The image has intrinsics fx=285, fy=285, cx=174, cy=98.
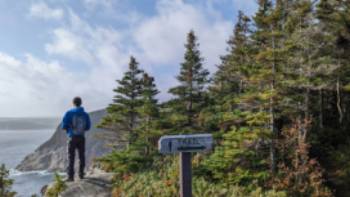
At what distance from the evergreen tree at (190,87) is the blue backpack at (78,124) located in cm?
626

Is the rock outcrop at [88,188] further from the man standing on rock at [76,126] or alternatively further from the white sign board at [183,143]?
the white sign board at [183,143]

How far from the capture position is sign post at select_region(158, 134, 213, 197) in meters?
2.92

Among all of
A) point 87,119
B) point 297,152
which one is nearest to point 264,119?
point 297,152

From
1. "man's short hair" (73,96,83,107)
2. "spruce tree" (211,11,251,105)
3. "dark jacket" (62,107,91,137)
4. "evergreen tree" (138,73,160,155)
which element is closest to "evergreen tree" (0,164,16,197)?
"dark jacket" (62,107,91,137)

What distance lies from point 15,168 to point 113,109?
215 feet

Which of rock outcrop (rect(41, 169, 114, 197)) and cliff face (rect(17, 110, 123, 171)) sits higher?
rock outcrop (rect(41, 169, 114, 197))

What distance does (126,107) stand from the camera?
1441 centimetres

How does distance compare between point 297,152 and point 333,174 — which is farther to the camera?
point 333,174

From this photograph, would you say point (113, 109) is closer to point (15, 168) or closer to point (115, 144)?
point (115, 144)

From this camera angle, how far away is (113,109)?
14.4 m

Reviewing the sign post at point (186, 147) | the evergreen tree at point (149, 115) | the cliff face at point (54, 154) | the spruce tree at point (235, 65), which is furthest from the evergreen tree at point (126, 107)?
the cliff face at point (54, 154)

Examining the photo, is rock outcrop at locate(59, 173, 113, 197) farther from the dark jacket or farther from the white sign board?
the white sign board

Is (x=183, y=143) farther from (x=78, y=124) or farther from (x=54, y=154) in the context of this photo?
(x=54, y=154)

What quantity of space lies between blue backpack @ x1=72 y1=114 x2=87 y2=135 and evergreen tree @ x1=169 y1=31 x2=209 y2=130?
6.26 meters
